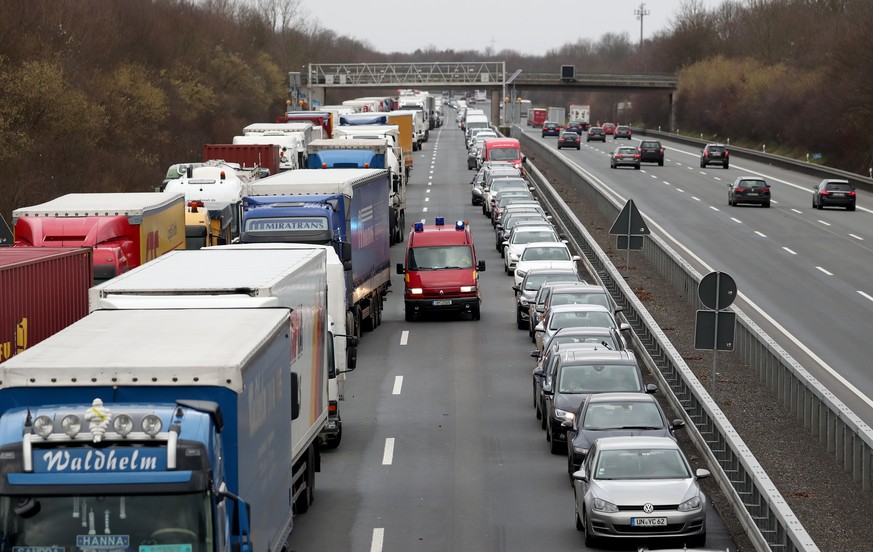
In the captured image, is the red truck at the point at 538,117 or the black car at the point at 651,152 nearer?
the black car at the point at 651,152

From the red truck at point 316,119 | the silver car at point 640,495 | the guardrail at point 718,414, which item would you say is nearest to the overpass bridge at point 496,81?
the red truck at point 316,119

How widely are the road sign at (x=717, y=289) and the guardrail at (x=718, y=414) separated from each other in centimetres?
127

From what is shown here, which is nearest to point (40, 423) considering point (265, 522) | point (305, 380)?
point (265, 522)

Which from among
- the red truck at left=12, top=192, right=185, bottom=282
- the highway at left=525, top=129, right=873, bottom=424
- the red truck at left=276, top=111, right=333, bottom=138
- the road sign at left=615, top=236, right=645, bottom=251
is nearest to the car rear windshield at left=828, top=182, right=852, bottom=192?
the highway at left=525, top=129, right=873, bottom=424

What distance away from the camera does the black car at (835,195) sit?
58375 mm

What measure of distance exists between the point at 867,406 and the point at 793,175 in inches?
2265

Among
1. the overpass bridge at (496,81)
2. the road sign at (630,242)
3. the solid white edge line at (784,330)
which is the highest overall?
the overpass bridge at (496,81)

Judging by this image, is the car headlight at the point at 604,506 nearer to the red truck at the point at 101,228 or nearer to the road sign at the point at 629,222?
the red truck at the point at 101,228

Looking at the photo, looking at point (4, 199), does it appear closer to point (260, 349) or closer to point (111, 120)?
point (111, 120)

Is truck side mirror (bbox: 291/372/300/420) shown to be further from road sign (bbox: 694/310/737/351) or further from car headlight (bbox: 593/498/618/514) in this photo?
road sign (bbox: 694/310/737/351)

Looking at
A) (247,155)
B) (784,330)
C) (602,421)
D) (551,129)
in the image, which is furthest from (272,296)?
(551,129)

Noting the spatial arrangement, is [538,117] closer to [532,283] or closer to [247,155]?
[247,155]

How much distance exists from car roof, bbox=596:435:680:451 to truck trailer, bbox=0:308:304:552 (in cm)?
671

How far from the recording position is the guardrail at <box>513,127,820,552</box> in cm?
1459
